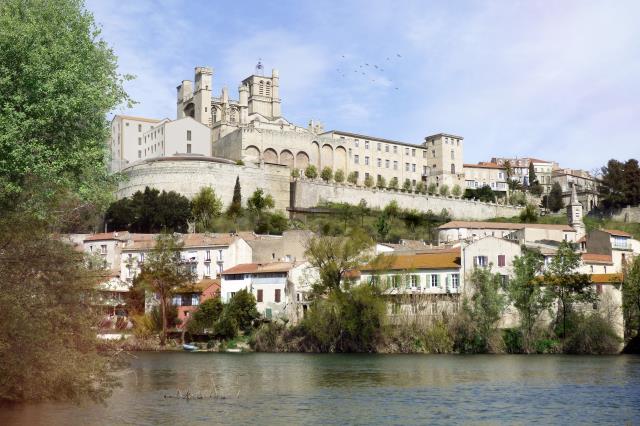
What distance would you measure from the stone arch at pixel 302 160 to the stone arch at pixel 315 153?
3.58ft

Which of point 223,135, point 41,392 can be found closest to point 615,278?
point 41,392

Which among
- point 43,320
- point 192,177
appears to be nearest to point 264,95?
point 192,177

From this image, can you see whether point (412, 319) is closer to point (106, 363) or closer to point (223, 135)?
point (106, 363)

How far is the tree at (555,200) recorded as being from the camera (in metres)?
117

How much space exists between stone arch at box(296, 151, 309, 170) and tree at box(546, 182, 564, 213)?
1375 inches

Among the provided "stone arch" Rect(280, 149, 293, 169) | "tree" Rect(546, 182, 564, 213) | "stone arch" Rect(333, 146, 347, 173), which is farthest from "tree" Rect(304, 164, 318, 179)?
"tree" Rect(546, 182, 564, 213)

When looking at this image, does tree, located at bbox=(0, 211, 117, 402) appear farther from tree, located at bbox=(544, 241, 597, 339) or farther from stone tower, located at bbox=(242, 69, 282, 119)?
stone tower, located at bbox=(242, 69, 282, 119)

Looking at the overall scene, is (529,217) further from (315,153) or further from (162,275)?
(162,275)

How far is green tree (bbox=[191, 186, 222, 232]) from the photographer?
83.7 m

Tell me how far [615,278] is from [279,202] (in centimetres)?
5169

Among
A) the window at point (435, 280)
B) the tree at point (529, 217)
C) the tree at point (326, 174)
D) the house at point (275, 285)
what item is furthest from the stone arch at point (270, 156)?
the window at point (435, 280)

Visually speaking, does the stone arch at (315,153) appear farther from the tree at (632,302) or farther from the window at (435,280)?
the tree at (632,302)

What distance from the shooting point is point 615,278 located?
164 ft

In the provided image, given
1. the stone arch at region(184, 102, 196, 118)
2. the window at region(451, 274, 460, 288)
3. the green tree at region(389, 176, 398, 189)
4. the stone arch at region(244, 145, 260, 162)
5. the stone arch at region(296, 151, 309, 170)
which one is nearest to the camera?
the window at region(451, 274, 460, 288)
